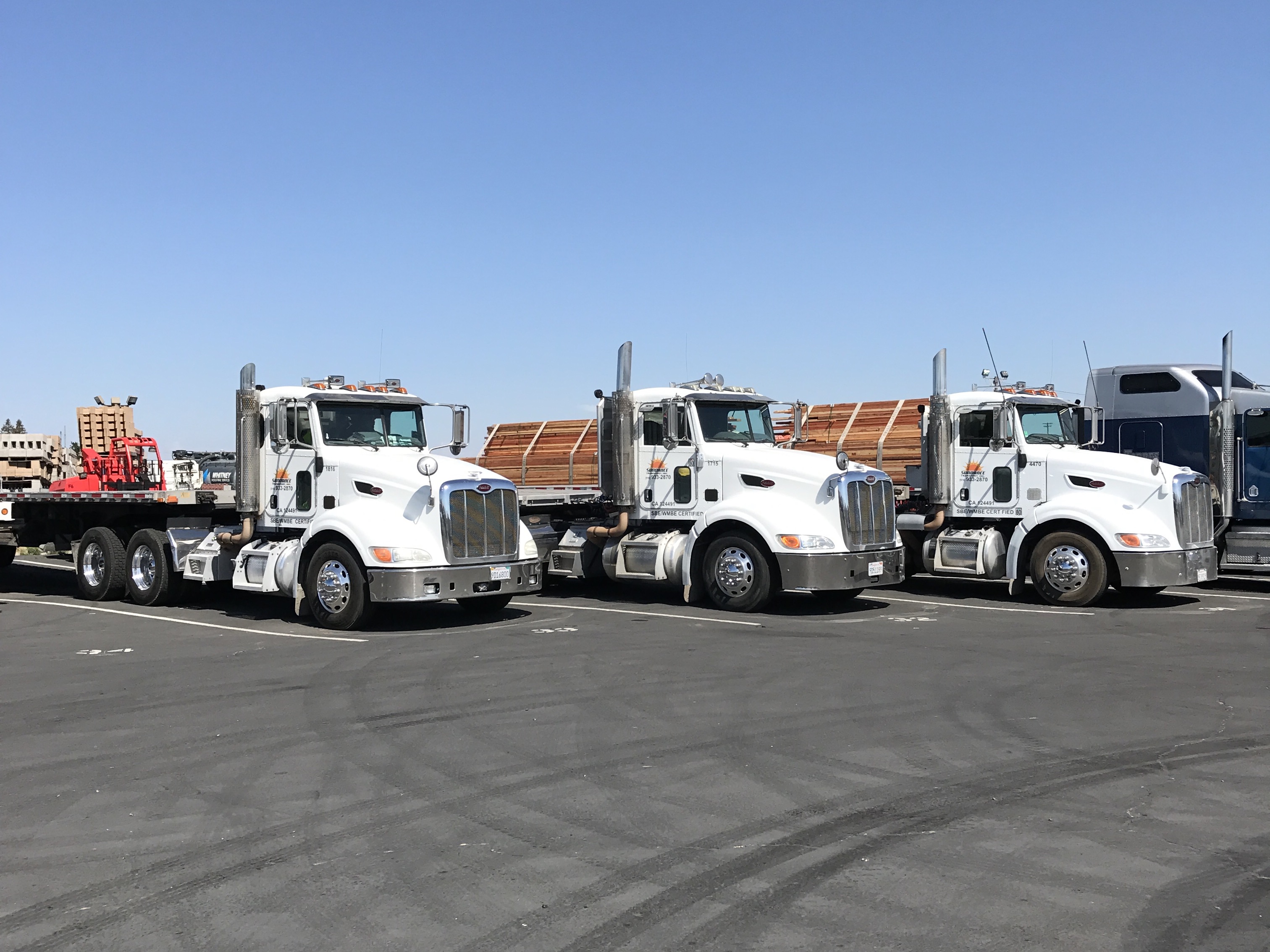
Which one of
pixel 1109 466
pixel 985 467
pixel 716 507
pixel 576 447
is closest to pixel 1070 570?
pixel 1109 466

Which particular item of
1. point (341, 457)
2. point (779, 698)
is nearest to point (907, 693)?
point (779, 698)

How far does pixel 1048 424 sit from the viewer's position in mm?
17844

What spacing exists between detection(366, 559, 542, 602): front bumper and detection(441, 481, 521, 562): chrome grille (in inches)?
6.0

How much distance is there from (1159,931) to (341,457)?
12.0 meters

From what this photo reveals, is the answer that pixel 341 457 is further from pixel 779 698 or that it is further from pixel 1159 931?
pixel 1159 931

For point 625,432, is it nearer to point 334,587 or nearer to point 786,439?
point 786,439

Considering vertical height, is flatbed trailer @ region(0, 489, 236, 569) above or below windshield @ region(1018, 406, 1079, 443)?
below

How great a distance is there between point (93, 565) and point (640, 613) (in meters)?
8.22

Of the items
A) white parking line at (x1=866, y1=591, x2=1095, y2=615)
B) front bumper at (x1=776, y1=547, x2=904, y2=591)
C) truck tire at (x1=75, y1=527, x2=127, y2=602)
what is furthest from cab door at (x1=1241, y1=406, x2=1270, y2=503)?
truck tire at (x1=75, y1=527, x2=127, y2=602)

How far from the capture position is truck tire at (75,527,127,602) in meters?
17.6

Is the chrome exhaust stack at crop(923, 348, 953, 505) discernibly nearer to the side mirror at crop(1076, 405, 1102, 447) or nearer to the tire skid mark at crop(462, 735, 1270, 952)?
the side mirror at crop(1076, 405, 1102, 447)

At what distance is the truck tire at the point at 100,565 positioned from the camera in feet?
57.8

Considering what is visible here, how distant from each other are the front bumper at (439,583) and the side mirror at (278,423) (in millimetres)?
2592

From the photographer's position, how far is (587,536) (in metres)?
17.9
